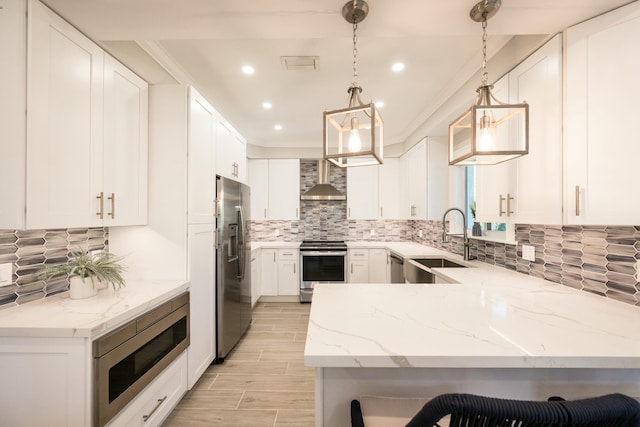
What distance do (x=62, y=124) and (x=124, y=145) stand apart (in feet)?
1.37

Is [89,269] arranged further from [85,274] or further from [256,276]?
[256,276]

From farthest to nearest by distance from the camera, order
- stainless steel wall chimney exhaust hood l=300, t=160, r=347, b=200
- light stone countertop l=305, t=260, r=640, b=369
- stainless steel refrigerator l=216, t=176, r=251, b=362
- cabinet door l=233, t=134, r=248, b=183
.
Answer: stainless steel wall chimney exhaust hood l=300, t=160, r=347, b=200, cabinet door l=233, t=134, r=248, b=183, stainless steel refrigerator l=216, t=176, r=251, b=362, light stone countertop l=305, t=260, r=640, b=369

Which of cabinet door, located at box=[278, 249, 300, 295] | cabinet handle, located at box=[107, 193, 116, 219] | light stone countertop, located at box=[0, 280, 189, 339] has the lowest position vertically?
cabinet door, located at box=[278, 249, 300, 295]

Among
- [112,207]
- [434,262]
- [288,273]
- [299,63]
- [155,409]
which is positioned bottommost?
[155,409]

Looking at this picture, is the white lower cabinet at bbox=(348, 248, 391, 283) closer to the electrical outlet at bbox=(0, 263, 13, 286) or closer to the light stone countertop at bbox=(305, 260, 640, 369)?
the light stone countertop at bbox=(305, 260, 640, 369)

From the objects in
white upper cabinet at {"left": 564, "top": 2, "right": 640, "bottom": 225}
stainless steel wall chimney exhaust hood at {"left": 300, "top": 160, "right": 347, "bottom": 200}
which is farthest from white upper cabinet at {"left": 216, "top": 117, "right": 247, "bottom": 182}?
white upper cabinet at {"left": 564, "top": 2, "right": 640, "bottom": 225}

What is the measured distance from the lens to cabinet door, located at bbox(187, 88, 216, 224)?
2035 mm

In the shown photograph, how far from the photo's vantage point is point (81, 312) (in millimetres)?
1351

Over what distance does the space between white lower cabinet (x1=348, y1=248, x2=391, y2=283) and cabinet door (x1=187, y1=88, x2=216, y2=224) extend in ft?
8.28

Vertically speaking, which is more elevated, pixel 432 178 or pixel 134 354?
pixel 432 178

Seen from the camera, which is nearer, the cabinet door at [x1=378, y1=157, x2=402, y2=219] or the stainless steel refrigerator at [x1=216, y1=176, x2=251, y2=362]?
the stainless steel refrigerator at [x1=216, y1=176, x2=251, y2=362]

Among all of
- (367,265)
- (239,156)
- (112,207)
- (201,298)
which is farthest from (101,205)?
(367,265)

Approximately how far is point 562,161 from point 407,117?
7.62 feet

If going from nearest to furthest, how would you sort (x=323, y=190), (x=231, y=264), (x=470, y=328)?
(x=470, y=328) < (x=231, y=264) < (x=323, y=190)
